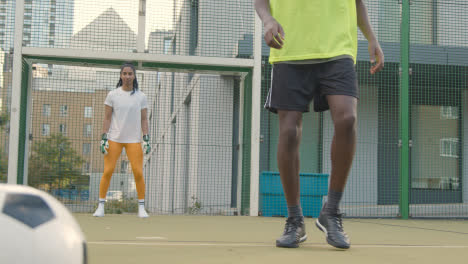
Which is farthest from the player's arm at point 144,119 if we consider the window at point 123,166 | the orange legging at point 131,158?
the window at point 123,166

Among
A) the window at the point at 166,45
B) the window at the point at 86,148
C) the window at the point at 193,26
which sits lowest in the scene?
the window at the point at 86,148

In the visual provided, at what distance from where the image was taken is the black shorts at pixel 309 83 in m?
3.05

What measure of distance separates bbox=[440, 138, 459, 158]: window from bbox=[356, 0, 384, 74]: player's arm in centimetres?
711

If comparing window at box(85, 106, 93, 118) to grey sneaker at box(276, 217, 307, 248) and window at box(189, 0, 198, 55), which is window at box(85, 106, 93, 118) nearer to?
window at box(189, 0, 198, 55)

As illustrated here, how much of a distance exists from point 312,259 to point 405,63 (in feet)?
19.3

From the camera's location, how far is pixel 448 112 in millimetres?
10219

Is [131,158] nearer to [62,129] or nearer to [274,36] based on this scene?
[62,129]

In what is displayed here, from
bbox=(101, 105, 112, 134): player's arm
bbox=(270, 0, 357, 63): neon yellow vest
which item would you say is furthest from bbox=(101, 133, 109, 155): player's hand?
bbox=(270, 0, 357, 63): neon yellow vest

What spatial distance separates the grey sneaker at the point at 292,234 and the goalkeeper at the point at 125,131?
3.51 metres

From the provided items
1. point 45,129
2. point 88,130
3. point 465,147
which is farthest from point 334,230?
point 465,147

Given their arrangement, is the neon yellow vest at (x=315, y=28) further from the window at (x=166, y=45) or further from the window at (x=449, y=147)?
the window at (x=449, y=147)

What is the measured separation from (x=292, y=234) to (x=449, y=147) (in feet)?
25.5

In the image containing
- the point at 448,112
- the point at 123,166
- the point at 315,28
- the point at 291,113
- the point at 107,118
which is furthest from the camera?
the point at 448,112

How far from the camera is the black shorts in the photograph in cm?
305
